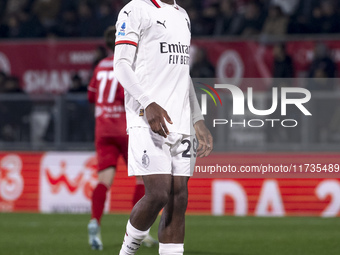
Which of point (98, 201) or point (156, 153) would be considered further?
point (98, 201)

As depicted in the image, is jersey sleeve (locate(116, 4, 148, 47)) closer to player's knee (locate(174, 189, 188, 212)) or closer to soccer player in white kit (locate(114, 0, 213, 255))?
soccer player in white kit (locate(114, 0, 213, 255))

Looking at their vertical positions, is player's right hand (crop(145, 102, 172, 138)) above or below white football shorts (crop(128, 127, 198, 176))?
above

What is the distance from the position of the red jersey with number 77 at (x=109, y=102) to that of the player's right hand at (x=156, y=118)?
3319mm

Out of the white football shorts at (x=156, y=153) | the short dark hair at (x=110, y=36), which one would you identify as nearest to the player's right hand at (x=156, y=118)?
the white football shorts at (x=156, y=153)

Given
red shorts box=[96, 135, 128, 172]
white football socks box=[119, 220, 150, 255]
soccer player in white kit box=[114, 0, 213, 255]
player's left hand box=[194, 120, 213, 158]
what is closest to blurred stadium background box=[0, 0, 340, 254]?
red shorts box=[96, 135, 128, 172]

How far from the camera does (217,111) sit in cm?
888

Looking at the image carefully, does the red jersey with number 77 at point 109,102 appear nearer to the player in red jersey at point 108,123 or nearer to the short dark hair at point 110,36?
the player in red jersey at point 108,123

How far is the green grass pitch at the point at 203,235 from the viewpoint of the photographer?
777 centimetres

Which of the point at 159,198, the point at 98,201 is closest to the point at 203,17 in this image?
the point at 98,201

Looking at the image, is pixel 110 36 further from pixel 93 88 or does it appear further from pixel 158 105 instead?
pixel 158 105

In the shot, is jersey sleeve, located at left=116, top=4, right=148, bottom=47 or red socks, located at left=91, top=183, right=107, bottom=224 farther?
red socks, located at left=91, top=183, right=107, bottom=224

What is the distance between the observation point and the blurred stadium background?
11.1 m

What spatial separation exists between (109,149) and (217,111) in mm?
1355

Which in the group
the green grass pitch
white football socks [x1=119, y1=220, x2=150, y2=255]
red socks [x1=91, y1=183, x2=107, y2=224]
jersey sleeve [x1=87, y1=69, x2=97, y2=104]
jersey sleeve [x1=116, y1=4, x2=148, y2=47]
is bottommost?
the green grass pitch
